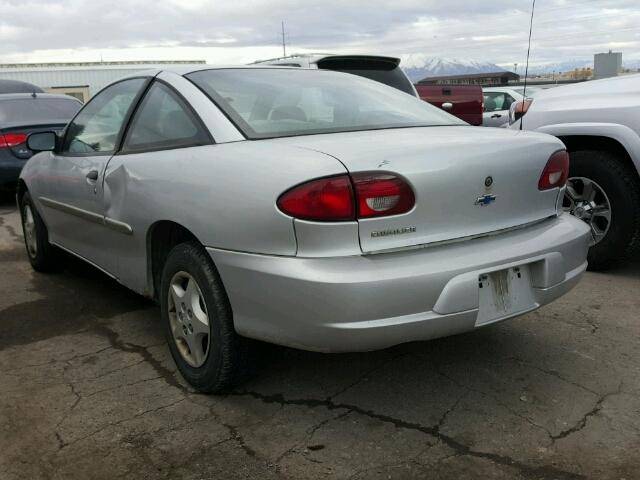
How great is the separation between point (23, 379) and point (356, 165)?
199cm

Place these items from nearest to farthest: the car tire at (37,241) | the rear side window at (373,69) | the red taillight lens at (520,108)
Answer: the car tire at (37,241) < the red taillight lens at (520,108) < the rear side window at (373,69)

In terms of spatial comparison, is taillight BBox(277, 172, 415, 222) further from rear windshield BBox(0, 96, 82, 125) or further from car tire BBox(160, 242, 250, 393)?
rear windshield BBox(0, 96, 82, 125)

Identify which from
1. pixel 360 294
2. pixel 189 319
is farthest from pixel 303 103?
pixel 360 294

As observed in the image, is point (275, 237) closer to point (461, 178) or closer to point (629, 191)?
point (461, 178)

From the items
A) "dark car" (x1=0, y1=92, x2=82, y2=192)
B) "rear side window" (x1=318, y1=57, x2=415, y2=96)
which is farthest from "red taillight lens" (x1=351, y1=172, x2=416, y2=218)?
"dark car" (x1=0, y1=92, x2=82, y2=192)

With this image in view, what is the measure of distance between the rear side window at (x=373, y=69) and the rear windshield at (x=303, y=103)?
128 inches

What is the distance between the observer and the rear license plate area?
8.21 feet

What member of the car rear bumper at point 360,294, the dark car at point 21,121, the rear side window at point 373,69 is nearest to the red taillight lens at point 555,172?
the car rear bumper at point 360,294

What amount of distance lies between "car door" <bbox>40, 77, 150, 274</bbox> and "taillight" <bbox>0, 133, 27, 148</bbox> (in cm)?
370

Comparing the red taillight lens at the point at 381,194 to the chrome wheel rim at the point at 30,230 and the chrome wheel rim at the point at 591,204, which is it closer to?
the chrome wheel rim at the point at 591,204

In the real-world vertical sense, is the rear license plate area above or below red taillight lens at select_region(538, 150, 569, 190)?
below

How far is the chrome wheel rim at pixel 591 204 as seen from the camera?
15.1 feet

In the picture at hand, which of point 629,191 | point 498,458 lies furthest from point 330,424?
point 629,191

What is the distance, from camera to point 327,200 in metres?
2.30
